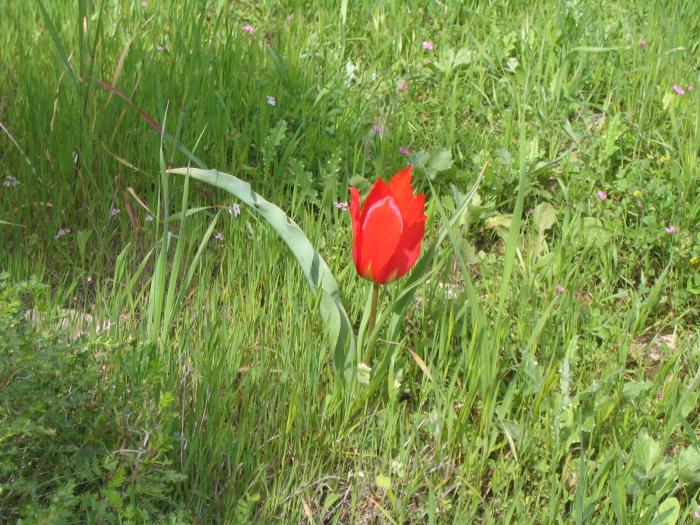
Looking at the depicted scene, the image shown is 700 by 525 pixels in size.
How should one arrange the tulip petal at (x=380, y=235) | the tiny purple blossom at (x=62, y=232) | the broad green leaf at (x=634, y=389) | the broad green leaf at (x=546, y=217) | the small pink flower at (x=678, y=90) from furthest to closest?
1. the small pink flower at (x=678, y=90)
2. the broad green leaf at (x=546, y=217)
3. the tiny purple blossom at (x=62, y=232)
4. the broad green leaf at (x=634, y=389)
5. the tulip petal at (x=380, y=235)

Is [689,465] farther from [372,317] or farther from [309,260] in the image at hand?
[309,260]

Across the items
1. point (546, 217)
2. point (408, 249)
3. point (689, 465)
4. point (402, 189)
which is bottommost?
point (689, 465)

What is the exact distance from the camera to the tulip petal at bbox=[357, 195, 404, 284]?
5.38 ft

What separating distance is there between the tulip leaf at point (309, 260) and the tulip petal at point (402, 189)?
0.24 meters

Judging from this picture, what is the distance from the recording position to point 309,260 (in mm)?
1818

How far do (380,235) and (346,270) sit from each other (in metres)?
0.47

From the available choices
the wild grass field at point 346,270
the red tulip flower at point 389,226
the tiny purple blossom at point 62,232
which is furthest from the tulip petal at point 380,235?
the tiny purple blossom at point 62,232

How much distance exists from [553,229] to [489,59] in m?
0.77

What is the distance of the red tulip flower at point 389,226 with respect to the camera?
5.38ft

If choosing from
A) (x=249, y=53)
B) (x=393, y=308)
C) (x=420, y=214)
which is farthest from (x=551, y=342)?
(x=249, y=53)

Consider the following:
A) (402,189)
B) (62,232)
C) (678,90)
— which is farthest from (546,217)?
(62,232)

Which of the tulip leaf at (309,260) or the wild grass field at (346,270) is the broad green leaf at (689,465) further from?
the tulip leaf at (309,260)

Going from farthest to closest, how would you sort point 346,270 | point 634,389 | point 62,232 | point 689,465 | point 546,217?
point 546,217 < point 62,232 < point 346,270 < point 634,389 < point 689,465

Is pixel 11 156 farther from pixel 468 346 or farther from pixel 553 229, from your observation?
pixel 553 229
